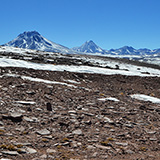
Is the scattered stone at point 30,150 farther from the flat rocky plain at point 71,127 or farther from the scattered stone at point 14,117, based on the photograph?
the scattered stone at point 14,117

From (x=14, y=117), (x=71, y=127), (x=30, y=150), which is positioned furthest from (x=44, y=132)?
(x=14, y=117)

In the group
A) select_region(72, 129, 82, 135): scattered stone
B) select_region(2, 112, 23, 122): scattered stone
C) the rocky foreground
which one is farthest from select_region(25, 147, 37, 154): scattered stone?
select_region(2, 112, 23, 122): scattered stone

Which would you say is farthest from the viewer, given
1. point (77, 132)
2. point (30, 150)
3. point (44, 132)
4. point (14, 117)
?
point (14, 117)

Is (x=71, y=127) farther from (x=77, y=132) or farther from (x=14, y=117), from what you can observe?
(x=14, y=117)

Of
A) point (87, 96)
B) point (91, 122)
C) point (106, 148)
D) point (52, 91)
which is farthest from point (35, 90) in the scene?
point (106, 148)

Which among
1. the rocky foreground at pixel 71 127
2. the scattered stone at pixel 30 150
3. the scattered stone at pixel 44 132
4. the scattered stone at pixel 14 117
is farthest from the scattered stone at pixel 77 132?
the scattered stone at pixel 14 117

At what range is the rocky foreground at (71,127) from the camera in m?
5.60

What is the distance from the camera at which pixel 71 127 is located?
732 centimetres

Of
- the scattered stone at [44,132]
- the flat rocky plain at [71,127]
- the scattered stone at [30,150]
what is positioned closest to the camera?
the scattered stone at [30,150]

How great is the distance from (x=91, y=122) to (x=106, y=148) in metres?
2.04

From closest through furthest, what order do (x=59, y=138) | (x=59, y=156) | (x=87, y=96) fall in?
(x=59, y=156) → (x=59, y=138) → (x=87, y=96)

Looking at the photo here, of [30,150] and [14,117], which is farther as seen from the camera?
[14,117]

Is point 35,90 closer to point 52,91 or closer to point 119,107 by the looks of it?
point 52,91

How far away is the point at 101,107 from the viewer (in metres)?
10.1
